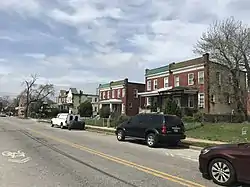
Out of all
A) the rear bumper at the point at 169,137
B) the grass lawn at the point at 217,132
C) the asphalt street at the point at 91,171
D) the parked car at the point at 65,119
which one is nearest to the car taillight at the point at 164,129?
the rear bumper at the point at 169,137

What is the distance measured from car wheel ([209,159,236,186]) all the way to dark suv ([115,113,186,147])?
9.16 m

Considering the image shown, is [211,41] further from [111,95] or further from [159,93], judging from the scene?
[111,95]

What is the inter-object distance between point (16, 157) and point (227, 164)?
783 cm

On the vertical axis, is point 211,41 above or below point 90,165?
above

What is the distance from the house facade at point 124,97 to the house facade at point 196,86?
11510mm

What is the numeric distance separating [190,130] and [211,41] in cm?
1082

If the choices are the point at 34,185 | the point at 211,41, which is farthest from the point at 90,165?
the point at 211,41

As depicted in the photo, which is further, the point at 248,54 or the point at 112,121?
the point at 112,121

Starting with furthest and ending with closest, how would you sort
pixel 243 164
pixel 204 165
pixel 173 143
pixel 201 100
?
pixel 201 100, pixel 173 143, pixel 204 165, pixel 243 164

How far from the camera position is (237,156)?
7.80m

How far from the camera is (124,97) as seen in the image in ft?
203

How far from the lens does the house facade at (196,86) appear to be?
Result: 3447 cm

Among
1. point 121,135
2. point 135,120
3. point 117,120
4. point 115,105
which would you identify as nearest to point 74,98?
point 115,105

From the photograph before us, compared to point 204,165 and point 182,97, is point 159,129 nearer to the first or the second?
point 204,165
